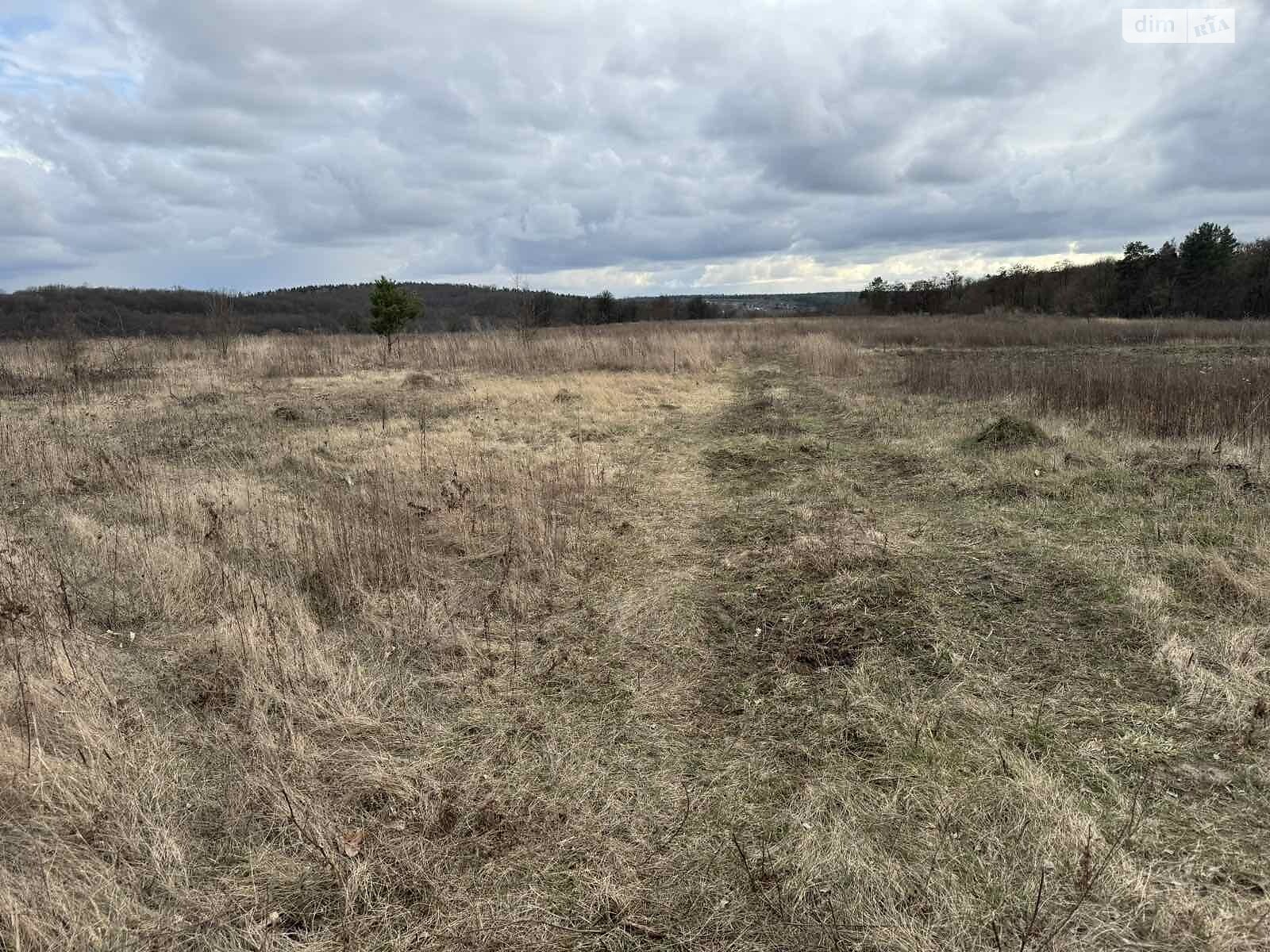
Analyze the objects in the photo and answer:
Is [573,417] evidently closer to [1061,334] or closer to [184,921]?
[184,921]

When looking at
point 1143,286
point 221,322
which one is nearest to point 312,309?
point 221,322

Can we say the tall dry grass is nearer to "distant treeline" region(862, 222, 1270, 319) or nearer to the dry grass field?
the dry grass field

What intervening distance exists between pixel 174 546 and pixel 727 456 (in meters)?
6.09

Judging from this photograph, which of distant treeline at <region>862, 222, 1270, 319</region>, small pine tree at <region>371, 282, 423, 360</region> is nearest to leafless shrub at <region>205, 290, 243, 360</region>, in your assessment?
small pine tree at <region>371, 282, 423, 360</region>

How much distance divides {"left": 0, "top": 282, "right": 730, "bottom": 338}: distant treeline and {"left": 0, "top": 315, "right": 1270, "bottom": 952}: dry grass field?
17817 mm

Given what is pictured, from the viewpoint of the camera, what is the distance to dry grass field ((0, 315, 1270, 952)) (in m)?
2.12

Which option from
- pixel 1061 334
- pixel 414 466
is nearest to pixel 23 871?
pixel 414 466

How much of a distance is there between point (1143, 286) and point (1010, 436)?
48261 millimetres

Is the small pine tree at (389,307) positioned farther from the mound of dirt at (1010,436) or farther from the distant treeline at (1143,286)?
the distant treeline at (1143,286)

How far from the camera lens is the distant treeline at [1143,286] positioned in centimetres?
3803

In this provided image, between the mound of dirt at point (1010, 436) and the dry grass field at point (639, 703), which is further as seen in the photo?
the mound of dirt at point (1010, 436)

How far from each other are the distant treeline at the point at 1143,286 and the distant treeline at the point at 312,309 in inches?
1002

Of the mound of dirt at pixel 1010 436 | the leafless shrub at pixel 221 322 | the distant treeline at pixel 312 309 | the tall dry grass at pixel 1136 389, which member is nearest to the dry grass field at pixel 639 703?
the mound of dirt at pixel 1010 436

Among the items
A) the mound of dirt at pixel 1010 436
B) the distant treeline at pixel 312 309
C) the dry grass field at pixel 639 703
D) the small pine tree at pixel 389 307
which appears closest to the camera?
the dry grass field at pixel 639 703
